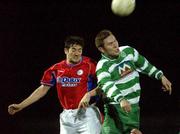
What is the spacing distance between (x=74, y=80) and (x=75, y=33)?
306 centimetres

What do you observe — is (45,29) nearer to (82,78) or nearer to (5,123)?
(5,123)

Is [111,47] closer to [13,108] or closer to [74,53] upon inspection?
[74,53]

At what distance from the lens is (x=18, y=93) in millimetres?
8578

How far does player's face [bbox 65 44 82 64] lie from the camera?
535 centimetres

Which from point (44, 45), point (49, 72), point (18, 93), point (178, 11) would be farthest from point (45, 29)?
point (49, 72)

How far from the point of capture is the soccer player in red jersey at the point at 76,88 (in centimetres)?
534

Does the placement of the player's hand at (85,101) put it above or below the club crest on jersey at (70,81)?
below

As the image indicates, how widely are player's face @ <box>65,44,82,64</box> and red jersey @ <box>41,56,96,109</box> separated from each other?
0.05 meters

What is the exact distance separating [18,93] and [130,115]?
3797mm

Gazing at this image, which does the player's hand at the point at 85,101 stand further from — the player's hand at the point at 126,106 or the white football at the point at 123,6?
the white football at the point at 123,6

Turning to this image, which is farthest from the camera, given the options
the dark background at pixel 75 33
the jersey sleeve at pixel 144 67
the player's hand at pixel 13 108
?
the dark background at pixel 75 33

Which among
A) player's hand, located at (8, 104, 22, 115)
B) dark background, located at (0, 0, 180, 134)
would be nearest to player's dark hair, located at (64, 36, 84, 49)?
player's hand, located at (8, 104, 22, 115)

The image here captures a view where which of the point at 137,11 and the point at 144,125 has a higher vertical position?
the point at 137,11

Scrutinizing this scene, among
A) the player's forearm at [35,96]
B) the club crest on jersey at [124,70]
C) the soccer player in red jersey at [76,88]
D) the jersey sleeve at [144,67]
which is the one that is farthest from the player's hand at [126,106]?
the player's forearm at [35,96]
